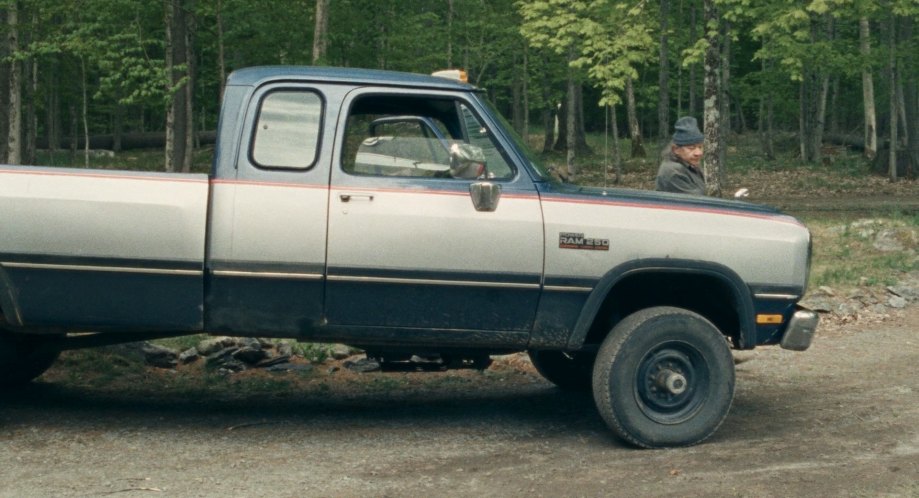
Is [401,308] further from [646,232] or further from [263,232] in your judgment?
[646,232]

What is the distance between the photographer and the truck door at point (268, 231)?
20.5 ft

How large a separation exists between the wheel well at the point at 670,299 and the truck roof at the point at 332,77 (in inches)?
62.1

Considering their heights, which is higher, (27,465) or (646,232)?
(646,232)

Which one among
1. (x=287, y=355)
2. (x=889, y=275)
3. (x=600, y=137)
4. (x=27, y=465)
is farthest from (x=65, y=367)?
(x=600, y=137)

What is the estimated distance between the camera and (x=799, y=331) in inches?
268

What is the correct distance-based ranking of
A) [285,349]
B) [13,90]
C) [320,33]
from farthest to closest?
[13,90]
[320,33]
[285,349]

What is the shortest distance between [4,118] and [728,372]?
2288 cm

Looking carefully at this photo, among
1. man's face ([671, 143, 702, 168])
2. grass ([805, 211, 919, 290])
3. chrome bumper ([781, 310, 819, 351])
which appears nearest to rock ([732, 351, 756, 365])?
man's face ([671, 143, 702, 168])

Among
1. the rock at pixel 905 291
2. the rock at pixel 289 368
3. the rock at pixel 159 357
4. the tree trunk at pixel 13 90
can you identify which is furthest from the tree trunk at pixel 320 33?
the rock at pixel 289 368

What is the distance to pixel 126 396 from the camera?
7895mm

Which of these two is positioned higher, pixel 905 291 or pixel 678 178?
pixel 678 178

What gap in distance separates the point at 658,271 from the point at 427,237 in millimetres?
1385

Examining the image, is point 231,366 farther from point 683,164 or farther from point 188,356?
point 683,164

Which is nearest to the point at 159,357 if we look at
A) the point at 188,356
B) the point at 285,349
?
the point at 188,356
